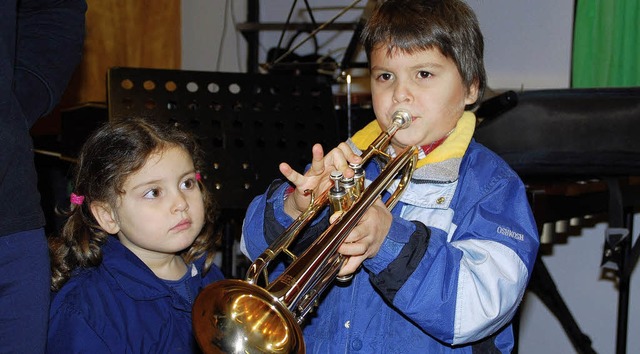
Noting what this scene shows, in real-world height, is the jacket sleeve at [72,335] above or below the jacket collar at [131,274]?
below

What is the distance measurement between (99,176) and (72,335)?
1.27ft

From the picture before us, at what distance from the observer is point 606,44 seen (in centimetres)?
290

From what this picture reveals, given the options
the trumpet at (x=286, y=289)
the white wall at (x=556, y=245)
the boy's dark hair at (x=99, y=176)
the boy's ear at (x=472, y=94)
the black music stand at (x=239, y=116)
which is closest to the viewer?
the trumpet at (x=286, y=289)

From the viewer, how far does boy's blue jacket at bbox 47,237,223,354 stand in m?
1.48

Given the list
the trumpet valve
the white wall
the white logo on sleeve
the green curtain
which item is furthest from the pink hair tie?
the green curtain

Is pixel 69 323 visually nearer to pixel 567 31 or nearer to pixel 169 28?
pixel 567 31

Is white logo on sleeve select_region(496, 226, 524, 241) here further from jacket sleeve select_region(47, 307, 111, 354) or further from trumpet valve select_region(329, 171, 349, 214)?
jacket sleeve select_region(47, 307, 111, 354)

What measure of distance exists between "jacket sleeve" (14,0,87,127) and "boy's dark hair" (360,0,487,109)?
0.63m

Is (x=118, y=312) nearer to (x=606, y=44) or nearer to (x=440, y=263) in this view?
(x=440, y=263)

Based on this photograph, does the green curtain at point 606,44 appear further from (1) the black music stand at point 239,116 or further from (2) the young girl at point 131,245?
(2) the young girl at point 131,245

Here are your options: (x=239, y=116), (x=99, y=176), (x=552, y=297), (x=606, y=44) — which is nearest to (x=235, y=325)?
(x=99, y=176)

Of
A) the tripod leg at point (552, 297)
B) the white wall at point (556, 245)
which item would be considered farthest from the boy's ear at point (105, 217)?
the white wall at point (556, 245)

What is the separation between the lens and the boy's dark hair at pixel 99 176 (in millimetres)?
1618

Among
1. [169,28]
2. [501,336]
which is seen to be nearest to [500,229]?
[501,336]
